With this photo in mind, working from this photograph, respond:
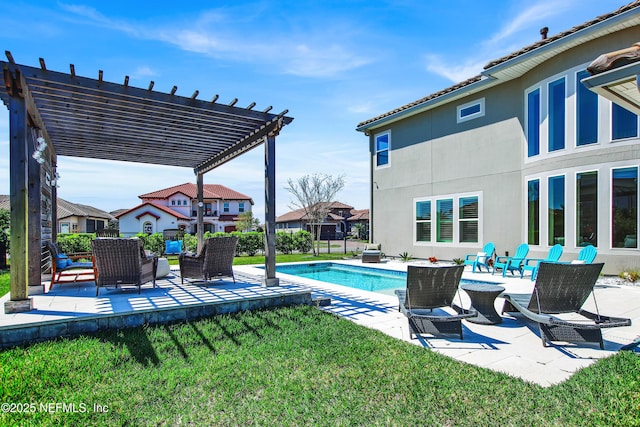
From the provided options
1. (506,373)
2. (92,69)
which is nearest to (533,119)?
(506,373)

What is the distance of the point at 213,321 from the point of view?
554 centimetres

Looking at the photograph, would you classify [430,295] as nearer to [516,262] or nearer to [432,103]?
[516,262]

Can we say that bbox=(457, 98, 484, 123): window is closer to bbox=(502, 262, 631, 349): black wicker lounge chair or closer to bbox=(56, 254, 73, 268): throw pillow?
bbox=(502, 262, 631, 349): black wicker lounge chair

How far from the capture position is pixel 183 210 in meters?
42.9

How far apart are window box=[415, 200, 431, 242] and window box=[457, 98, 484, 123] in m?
3.40

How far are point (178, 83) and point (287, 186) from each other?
16.9m

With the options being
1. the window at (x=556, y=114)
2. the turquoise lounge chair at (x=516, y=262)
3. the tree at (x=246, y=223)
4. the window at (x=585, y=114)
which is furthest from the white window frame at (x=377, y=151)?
the tree at (x=246, y=223)

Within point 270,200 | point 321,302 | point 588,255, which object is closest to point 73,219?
point 270,200

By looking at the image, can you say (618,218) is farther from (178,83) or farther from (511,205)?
(178,83)

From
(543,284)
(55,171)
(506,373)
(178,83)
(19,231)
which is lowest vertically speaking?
(506,373)

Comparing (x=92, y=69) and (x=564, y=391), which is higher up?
(x=92, y=69)

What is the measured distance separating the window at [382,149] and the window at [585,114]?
25.0ft

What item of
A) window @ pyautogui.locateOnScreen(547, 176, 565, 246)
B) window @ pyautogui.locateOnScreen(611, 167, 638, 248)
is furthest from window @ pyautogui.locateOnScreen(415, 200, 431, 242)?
window @ pyautogui.locateOnScreen(611, 167, 638, 248)

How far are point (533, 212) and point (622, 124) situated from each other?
3.14 meters
